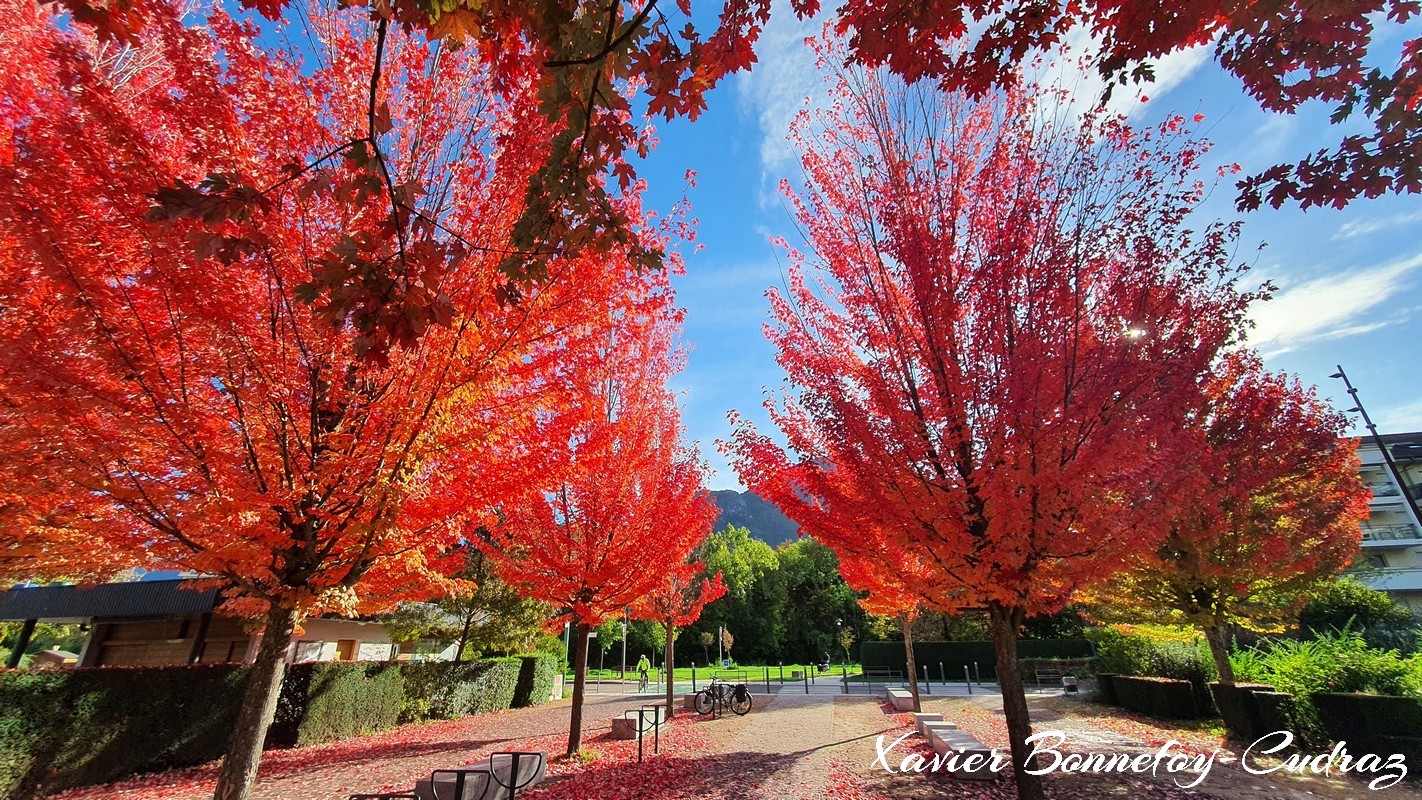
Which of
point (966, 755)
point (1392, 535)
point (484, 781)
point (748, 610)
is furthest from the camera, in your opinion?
point (748, 610)

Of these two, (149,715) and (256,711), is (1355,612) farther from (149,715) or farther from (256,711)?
(149,715)

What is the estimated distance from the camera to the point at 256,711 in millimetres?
4844

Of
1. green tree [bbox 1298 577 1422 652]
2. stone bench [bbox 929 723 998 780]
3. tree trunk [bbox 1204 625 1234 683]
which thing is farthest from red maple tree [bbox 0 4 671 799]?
green tree [bbox 1298 577 1422 652]

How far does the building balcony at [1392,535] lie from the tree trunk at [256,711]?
65636mm

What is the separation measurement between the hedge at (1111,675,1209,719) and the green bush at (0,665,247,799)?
851 inches

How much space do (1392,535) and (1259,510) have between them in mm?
51660

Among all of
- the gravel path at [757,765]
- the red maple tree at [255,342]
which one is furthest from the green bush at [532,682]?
the red maple tree at [255,342]

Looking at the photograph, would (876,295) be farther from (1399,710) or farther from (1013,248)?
(1399,710)

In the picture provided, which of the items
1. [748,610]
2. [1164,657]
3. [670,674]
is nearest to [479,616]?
[670,674]

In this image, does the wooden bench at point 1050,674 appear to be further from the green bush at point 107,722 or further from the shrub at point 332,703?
the green bush at point 107,722

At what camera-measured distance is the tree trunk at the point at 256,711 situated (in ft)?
15.2

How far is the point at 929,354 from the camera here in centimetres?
639

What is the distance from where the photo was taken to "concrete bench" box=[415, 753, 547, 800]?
618cm

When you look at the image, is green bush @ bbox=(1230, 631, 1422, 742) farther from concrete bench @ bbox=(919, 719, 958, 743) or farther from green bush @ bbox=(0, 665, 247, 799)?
green bush @ bbox=(0, 665, 247, 799)
